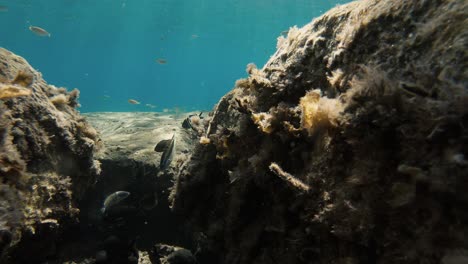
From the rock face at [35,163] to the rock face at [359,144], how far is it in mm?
2325

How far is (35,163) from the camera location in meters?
3.88

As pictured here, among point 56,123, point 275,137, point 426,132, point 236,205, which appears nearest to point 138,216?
point 56,123

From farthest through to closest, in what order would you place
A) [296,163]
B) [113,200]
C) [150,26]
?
[150,26] < [113,200] < [296,163]

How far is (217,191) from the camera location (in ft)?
13.0

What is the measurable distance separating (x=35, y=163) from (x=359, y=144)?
398 cm

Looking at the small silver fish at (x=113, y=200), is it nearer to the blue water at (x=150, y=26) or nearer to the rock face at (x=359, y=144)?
the rock face at (x=359, y=144)

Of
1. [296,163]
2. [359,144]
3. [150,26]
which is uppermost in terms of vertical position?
[150,26]

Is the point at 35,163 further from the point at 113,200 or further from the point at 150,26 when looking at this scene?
the point at 150,26

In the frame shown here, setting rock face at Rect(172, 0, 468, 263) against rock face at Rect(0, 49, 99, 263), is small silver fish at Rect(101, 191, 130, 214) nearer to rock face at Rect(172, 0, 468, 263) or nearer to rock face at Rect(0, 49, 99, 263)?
rock face at Rect(0, 49, 99, 263)

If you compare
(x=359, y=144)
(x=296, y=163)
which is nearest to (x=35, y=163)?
(x=296, y=163)

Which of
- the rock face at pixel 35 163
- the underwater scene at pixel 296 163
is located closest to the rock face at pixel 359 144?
the underwater scene at pixel 296 163

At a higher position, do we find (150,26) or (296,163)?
(150,26)

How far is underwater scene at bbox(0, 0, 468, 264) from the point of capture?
5.36ft

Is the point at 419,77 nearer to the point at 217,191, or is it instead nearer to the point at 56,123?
the point at 217,191
